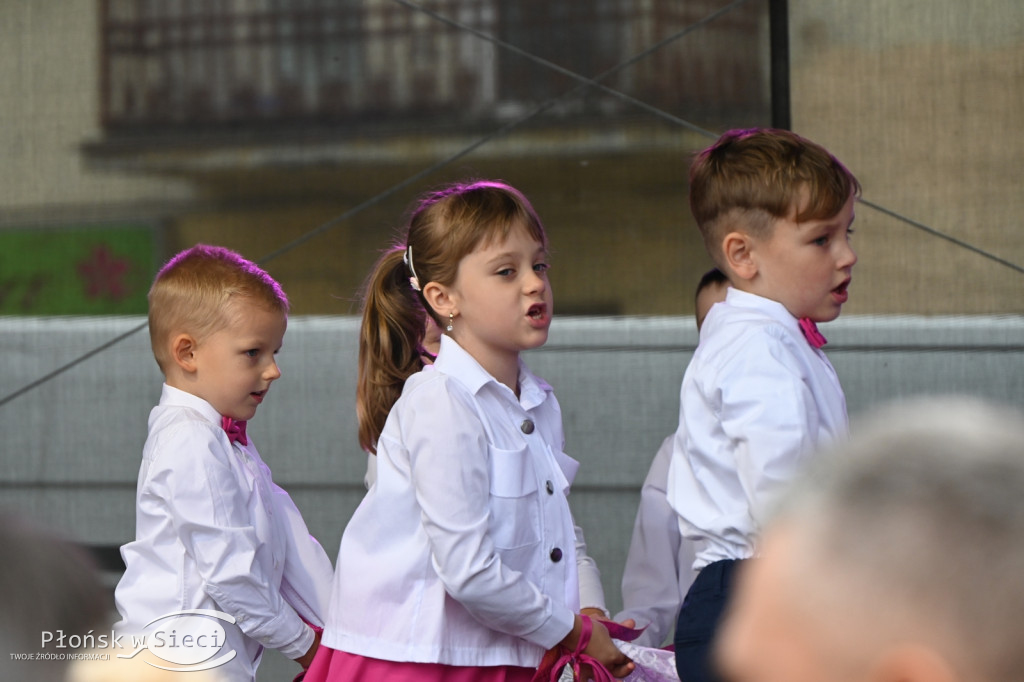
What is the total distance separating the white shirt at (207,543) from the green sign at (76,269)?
896mm

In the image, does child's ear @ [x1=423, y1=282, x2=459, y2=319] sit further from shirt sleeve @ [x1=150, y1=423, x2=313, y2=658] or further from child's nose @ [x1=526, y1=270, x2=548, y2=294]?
shirt sleeve @ [x1=150, y1=423, x2=313, y2=658]

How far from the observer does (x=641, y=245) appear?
95.7 inches

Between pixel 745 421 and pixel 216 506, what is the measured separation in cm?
71

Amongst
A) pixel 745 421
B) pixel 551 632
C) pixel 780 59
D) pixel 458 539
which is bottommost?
pixel 551 632

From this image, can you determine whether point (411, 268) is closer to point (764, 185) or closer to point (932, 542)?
point (764, 185)

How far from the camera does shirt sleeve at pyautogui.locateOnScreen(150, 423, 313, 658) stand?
5.13 ft

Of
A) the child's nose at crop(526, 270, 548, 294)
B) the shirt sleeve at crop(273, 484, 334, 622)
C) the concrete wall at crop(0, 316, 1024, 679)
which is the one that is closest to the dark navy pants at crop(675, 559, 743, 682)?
the child's nose at crop(526, 270, 548, 294)

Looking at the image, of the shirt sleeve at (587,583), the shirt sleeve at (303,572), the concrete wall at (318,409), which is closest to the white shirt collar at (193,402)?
the shirt sleeve at (303,572)

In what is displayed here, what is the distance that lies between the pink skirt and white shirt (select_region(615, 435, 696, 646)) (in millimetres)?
570

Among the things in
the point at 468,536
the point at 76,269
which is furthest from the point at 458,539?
the point at 76,269

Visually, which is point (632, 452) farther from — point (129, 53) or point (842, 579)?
point (842, 579)

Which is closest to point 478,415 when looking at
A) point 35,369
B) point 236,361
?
point 236,361

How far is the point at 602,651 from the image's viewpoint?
4.56 feet

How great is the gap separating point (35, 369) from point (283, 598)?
1117 millimetres
